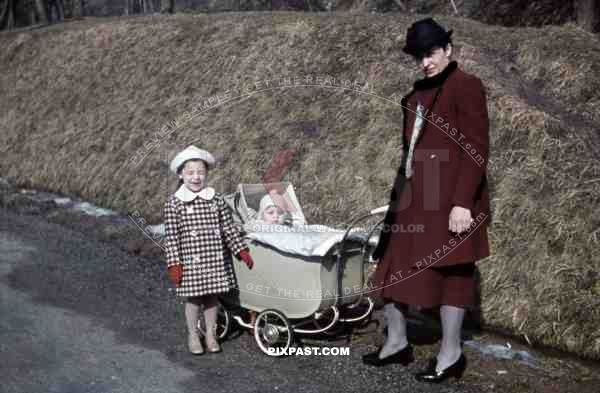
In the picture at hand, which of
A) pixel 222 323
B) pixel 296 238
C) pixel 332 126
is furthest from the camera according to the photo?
pixel 332 126

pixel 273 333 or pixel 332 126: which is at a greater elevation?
pixel 332 126

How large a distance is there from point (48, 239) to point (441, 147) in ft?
19.8

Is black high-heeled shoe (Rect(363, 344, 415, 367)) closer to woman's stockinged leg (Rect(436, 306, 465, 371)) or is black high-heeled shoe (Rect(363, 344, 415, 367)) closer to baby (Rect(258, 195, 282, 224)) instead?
woman's stockinged leg (Rect(436, 306, 465, 371))

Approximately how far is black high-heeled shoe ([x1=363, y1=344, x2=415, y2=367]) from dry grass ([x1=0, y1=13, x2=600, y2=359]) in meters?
1.26

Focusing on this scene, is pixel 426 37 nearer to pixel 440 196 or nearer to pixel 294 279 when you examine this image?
pixel 440 196

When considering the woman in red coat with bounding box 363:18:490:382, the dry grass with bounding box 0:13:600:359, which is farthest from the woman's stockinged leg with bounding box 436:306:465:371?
the dry grass with bounding box 0:13:600:359

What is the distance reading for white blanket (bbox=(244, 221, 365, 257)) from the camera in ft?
15.9

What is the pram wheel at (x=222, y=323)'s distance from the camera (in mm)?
5539

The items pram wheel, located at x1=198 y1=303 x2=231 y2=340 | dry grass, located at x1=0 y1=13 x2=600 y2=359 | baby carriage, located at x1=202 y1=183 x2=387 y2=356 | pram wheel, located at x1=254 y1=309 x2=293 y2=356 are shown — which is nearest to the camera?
baby carriage, located at x1=202 y1=183 x2=387 y2=356

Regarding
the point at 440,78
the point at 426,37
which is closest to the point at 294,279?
the point at 440,78

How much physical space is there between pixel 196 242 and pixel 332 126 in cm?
483

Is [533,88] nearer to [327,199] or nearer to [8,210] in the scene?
[327,199]

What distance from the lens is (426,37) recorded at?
14.2 feet

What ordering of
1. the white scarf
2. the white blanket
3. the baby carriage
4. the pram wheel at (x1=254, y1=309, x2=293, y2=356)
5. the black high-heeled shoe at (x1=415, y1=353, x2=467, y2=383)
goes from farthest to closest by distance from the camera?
1. the pram wheel at (x1=254, y1=309, x2=293, y2=356)
2. the baby carriage
3. the white blanket
4. the black high-heeled shoe at (x1=415, y1=353, x2=467, y2=383)
5. the white scarf
